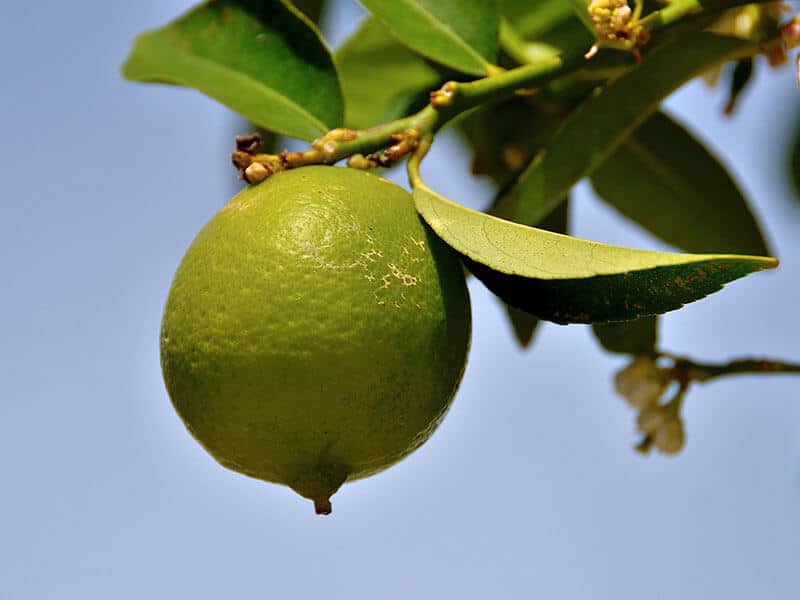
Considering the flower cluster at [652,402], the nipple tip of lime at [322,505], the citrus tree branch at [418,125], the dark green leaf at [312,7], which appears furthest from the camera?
the dark green leaf at [312,7]

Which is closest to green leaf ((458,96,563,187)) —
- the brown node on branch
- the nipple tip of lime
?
the brown node on branch

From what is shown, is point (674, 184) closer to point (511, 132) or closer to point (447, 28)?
point (511, 132)

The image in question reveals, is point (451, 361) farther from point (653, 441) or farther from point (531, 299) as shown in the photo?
point (653, 441)

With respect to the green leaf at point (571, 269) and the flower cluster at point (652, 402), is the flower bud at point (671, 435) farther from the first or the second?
the green leaf at point (571, 269)

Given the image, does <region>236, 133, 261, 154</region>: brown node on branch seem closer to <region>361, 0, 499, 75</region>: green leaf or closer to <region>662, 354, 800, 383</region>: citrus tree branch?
<region>361, 0, 499, 75</region>: green leaf

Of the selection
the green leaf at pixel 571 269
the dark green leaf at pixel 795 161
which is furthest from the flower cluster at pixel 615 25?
the dark green leaf at pixel 795 161

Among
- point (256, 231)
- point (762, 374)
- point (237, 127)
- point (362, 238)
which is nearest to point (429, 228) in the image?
point (362, 238)
